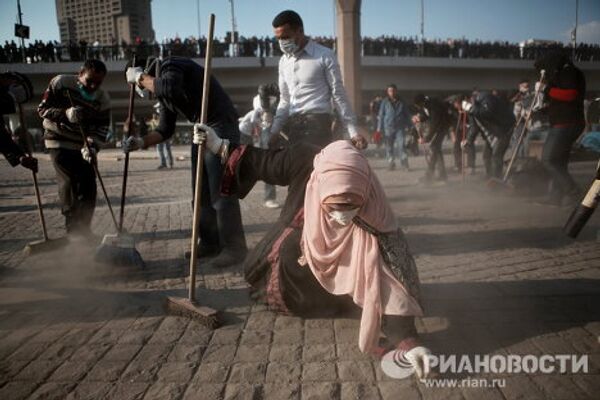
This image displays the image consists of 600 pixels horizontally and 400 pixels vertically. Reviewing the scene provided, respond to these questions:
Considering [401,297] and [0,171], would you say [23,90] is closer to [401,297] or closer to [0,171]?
[401,297]

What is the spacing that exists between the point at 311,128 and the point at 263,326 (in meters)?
2.33

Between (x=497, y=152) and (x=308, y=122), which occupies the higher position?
(x=308, y=122)

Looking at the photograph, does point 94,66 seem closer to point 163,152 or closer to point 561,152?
point 561,152

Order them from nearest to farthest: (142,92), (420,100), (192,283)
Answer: (192,283)
(142,92)
(420,100)

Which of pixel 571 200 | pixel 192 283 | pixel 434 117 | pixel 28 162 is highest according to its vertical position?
pixel 434 117

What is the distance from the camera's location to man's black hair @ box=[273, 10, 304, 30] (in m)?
4.44

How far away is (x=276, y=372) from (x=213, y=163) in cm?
223

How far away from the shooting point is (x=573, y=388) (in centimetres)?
226

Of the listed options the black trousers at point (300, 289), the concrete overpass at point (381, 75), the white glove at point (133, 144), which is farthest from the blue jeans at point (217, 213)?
the concrete overpass at point (381, 75)

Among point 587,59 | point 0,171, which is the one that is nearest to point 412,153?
point 0,171

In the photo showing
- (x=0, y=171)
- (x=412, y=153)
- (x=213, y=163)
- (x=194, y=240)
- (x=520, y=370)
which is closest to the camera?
(x=520, y=370)

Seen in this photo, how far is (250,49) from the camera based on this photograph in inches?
1278

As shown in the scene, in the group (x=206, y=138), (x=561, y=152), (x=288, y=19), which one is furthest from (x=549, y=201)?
(x=206, y=138)

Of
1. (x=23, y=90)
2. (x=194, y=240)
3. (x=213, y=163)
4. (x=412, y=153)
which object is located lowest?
(x=412, y=153)
